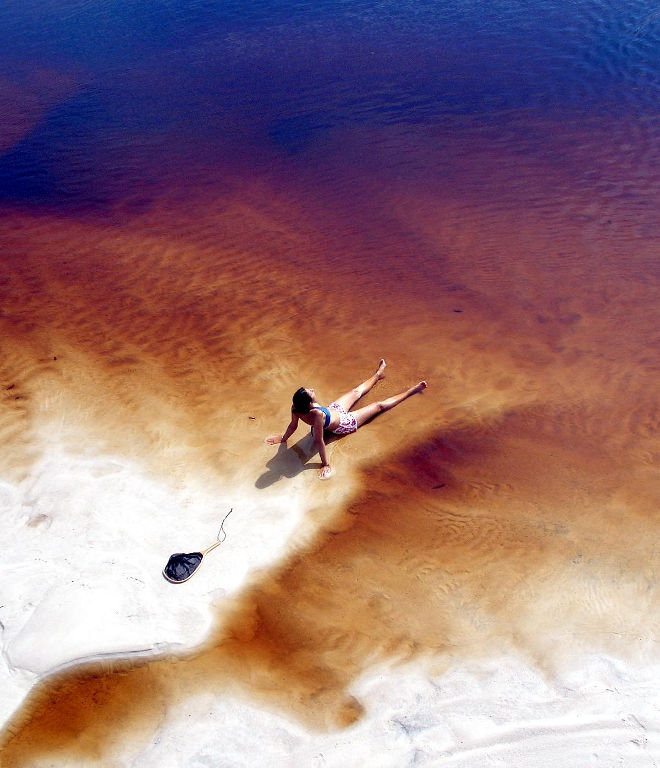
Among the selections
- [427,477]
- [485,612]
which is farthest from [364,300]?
[485,612]

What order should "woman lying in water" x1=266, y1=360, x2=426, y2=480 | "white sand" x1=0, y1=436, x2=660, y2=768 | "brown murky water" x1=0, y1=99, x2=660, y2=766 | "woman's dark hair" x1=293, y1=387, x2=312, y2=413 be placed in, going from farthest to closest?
1. "woman lying in water" x1=266, y1=360, x2=426, y2=480
2. "woman's dark hair" x1=293, y1=387, x2=312, y2=413
3. "brown murky water" x1=0, y1=99, x2=660, y2=766
4. "white sand" x1=0, y1=436, x2=660, y2=768

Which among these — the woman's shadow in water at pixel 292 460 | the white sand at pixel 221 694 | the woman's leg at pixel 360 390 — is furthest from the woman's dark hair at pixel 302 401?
the woman's leg at pixel 360 390

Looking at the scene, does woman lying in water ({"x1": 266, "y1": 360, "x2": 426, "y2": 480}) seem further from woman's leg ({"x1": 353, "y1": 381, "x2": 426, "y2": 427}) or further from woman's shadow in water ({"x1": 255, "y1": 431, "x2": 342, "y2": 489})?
woman's shadow in water ({"x1": 255, "y1": 431, "x2": 342, "y2": 489})

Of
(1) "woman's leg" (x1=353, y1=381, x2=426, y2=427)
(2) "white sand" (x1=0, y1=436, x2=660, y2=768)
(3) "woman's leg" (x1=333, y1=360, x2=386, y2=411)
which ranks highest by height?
(3) "woman's leg" (x1=333, y1=360, x2=386, y2=411)

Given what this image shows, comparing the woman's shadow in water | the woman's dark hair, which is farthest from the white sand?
the woman's dark hair

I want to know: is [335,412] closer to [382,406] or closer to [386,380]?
[382,406]

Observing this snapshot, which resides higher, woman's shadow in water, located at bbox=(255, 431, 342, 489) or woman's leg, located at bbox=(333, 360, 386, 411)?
woman's leg, located at bbox=(333, 360, 386, 411)

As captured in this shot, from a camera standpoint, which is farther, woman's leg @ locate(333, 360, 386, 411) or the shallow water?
woman's leg @ locate(333, 360, 386, 411)
